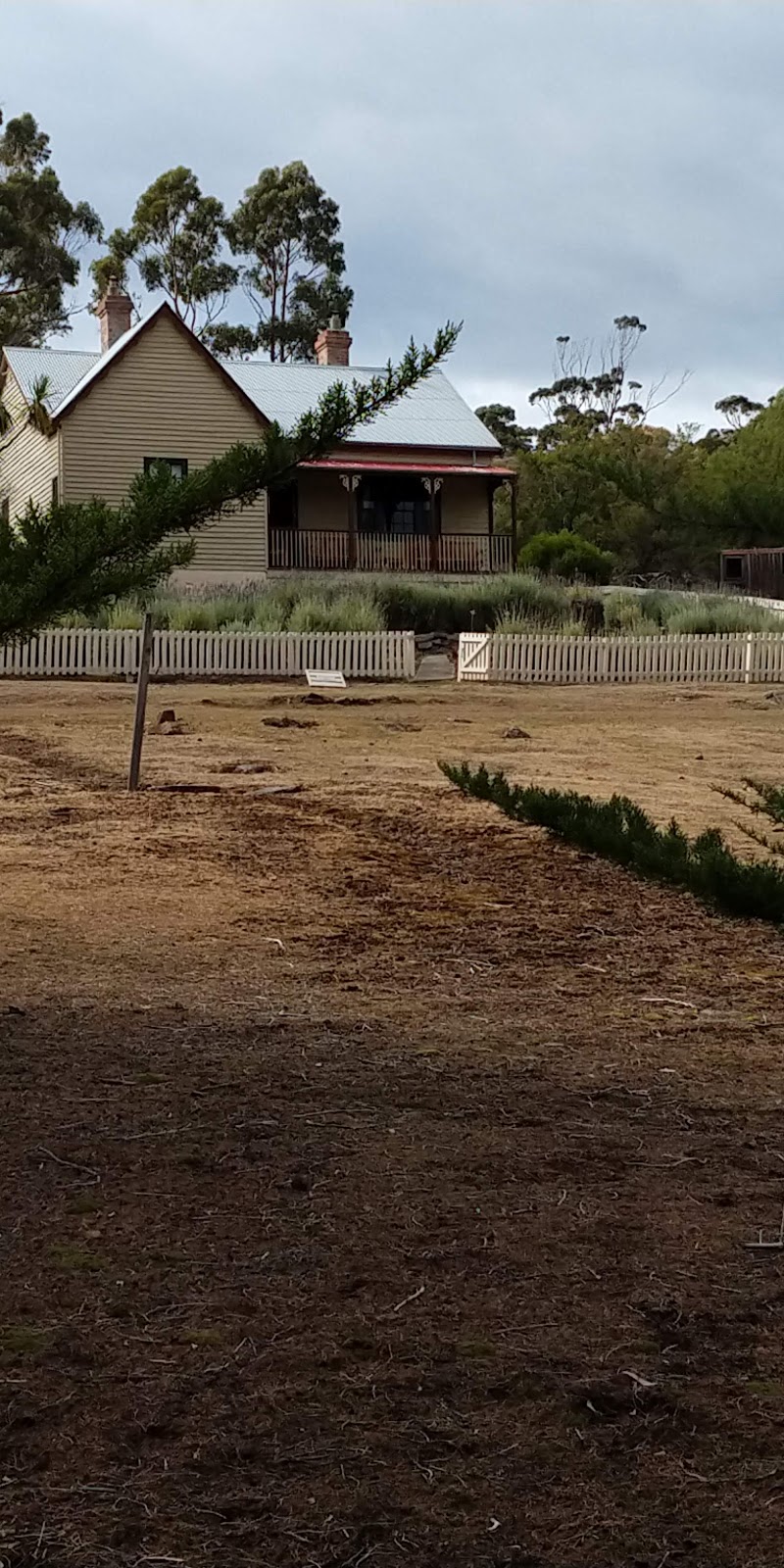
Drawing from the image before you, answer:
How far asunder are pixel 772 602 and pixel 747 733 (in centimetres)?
1768

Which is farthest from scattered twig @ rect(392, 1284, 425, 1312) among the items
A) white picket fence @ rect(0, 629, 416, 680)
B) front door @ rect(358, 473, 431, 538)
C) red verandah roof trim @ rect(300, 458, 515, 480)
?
front door @ rect(358, 473, 431, 538)

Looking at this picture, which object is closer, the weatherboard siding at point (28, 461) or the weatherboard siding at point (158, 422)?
the weatherboard siding at point (158, 422)

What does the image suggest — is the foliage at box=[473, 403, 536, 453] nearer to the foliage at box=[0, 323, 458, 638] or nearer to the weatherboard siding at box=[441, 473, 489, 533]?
the weatherboard siding at box=[441, 473, 489, 533]

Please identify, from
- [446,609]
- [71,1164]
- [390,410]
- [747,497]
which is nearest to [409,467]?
[390,410]

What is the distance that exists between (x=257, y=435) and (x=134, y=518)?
90.3 feet

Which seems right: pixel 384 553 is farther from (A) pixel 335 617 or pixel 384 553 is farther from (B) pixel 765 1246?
(B) pixel 765 1246

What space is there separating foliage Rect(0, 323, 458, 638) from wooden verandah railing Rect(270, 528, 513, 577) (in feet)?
101

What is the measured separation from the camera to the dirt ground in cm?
253

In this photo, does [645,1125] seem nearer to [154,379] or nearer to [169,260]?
[154,379]

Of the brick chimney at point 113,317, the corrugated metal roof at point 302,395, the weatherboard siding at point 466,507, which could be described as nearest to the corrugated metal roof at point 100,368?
the corrugated metal roof at point 302,395

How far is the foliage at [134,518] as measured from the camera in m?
5.12

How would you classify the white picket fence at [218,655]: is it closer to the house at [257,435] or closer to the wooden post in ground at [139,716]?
the house at [257,435]

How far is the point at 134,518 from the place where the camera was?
5.21m

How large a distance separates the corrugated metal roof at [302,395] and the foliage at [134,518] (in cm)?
3006
